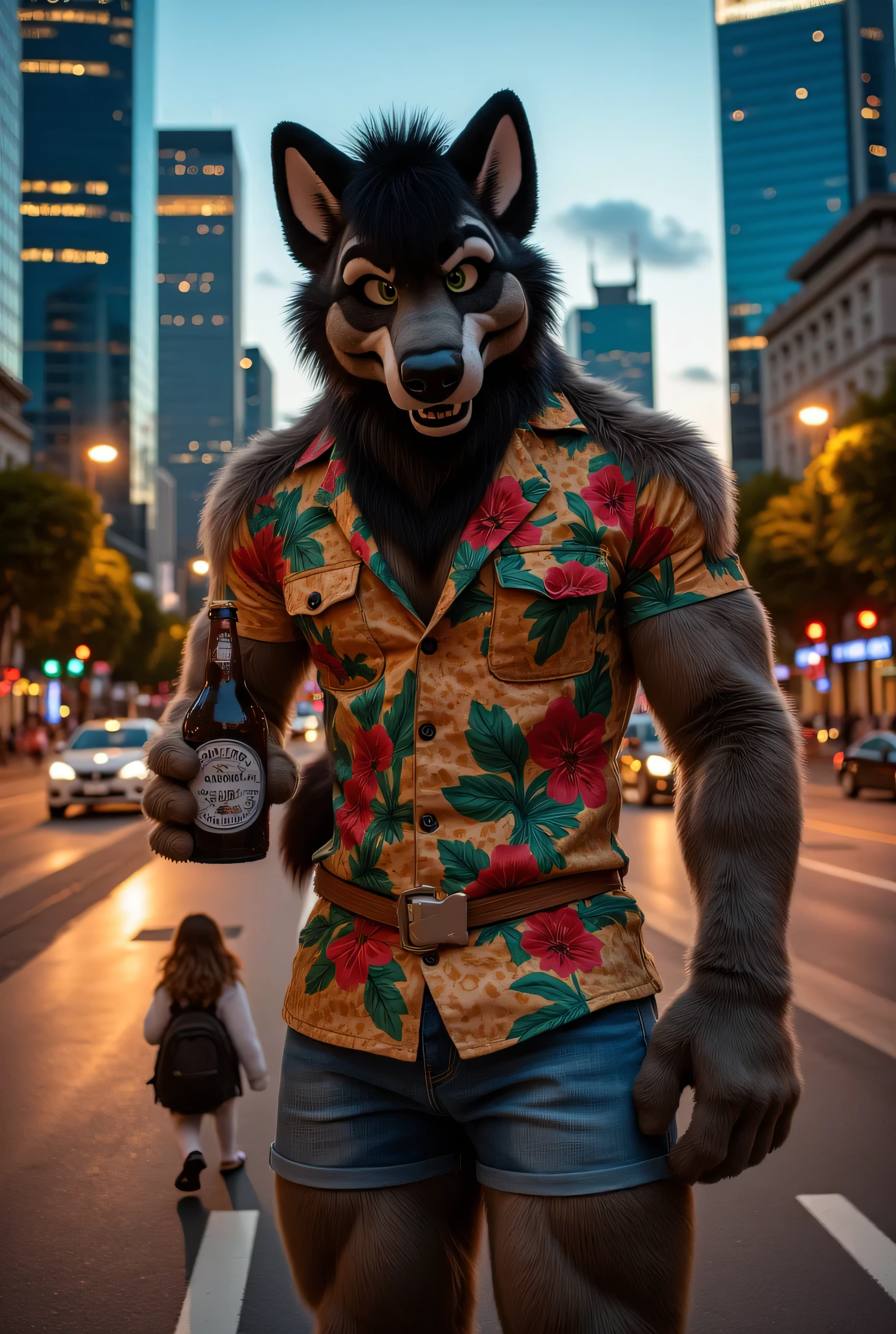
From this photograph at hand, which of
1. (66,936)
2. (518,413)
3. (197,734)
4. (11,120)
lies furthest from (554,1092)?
(11,120)

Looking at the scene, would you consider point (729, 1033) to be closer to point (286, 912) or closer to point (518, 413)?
point (518, 413)

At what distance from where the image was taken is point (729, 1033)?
1831mm

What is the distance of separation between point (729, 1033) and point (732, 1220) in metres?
3.16

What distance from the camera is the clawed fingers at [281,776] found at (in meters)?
2.37

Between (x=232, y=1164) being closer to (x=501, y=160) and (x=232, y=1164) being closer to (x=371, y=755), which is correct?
(x=371, y=755)

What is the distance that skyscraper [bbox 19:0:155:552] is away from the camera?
12638 cm

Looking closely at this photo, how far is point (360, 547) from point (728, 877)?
0.76 m

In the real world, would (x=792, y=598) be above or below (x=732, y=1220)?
above

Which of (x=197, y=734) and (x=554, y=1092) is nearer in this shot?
(x=554, y=1092)

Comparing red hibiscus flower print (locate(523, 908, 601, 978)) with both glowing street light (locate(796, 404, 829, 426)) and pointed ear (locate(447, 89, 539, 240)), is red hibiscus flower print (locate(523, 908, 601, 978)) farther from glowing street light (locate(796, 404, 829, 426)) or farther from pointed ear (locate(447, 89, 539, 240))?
glowing street light (locate(796, 404, 829, 426))

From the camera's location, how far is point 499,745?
1.98 meters

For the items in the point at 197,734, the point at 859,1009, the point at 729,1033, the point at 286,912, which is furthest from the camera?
the point at 286,912

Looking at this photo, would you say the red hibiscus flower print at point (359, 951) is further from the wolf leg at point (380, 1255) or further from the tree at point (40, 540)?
the tree at point (40, 540)

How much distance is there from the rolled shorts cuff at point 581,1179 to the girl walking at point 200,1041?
3.42m
